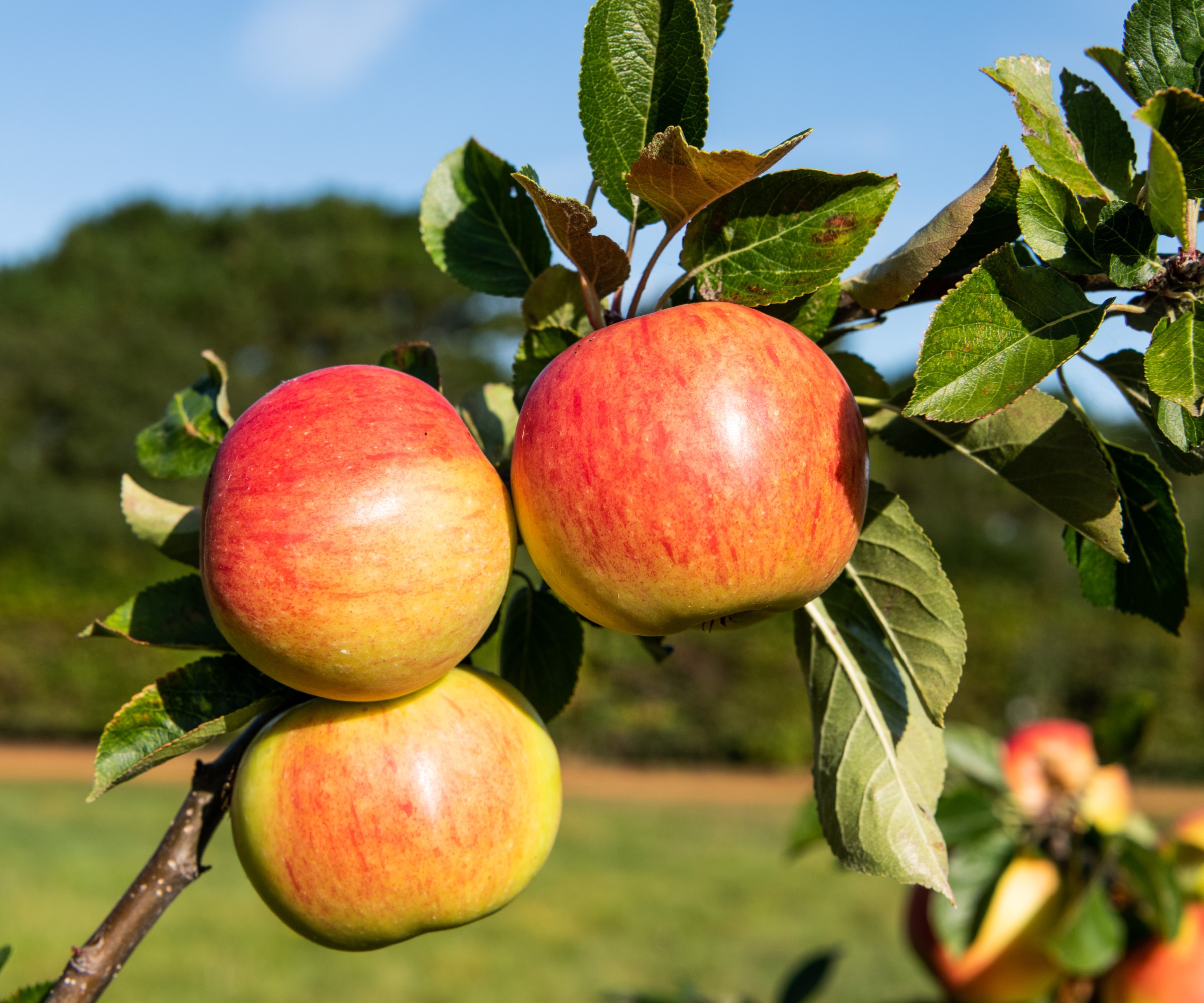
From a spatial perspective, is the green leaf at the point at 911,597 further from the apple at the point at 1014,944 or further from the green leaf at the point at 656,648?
the apple at the point at 1014,944

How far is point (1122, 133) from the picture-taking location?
34.6 inches

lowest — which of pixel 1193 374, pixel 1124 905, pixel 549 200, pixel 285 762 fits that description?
pixel 1124 905

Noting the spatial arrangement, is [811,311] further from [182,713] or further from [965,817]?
[965,817]

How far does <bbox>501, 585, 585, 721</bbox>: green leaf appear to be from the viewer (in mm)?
1069

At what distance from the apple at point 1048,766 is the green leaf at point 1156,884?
213 millimetres

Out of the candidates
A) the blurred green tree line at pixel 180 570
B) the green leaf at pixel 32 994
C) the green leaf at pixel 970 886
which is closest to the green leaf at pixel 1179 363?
the green leaf at pixel 32 994

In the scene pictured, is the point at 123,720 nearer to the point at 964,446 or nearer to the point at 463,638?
the point at 463,638

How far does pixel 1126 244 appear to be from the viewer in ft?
2.60

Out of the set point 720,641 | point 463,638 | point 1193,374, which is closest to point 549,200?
point 463,638

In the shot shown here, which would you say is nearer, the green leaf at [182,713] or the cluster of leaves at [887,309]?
the cluster of leaves at [887,309]

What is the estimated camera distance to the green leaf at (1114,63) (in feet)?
2.77

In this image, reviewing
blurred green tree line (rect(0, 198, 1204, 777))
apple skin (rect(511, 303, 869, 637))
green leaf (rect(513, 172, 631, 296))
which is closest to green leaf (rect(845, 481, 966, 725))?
apple skin (rect(511, 303, 869, 637))

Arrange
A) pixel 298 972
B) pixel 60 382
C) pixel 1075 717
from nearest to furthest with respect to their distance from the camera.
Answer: pixel 298 972, pixel 1075 717, pixel 60 382

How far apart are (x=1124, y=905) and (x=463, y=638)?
62.1 inches
